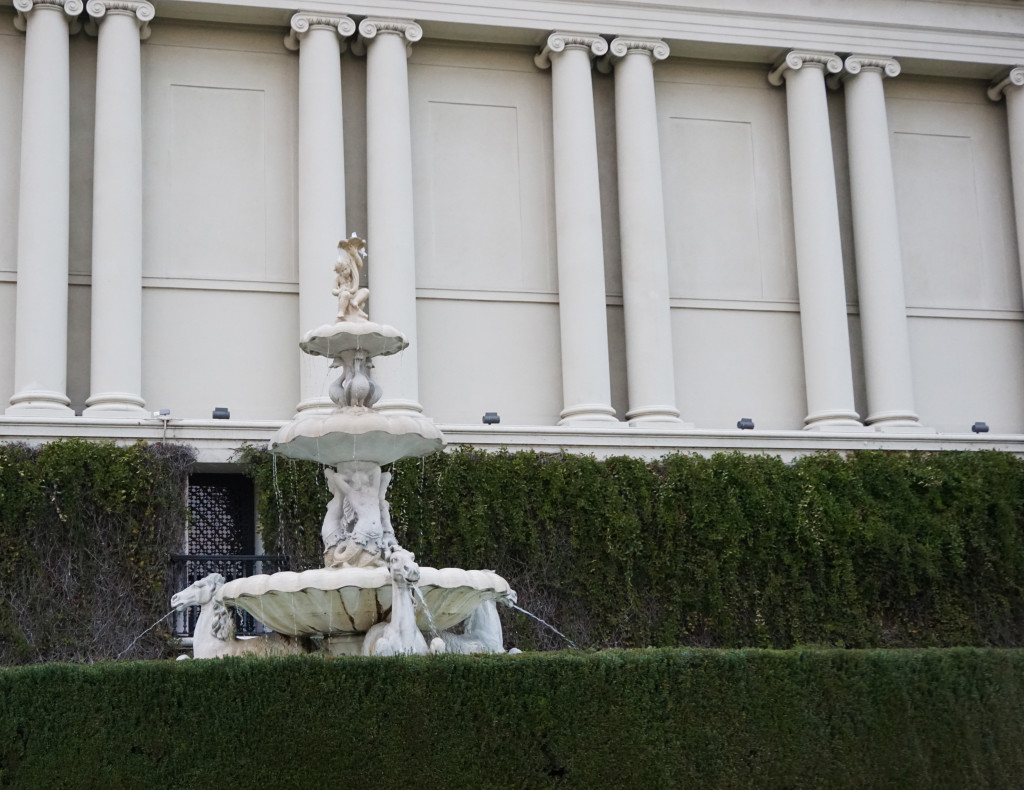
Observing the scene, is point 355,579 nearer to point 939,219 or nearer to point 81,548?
point 81,548

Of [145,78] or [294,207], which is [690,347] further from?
[145,78]

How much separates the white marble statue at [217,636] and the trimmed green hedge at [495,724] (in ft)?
6.78

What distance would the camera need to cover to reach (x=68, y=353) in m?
23.9

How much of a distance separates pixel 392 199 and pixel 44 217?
18.4 feet

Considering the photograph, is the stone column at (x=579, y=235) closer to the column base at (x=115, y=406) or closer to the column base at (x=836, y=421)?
the column base at (x=836, y=421)

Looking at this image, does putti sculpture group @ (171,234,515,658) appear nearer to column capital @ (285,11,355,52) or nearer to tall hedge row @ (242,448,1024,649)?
tall hedge row @ (242,448,1024,649)

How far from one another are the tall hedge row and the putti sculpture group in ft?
17.5

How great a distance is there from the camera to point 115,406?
22484mm

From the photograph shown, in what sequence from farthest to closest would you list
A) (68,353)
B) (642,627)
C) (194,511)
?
(68,353) → (194,511) → (642,627)

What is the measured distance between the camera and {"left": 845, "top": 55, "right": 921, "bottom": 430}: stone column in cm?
2602

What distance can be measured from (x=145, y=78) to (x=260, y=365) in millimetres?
5427

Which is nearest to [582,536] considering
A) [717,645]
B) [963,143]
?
[717,645]

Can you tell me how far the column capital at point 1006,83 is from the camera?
28094 mm

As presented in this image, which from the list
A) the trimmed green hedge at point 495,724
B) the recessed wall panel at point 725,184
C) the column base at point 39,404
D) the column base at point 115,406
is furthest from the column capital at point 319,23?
the trimmed green hedge at point 495,724
